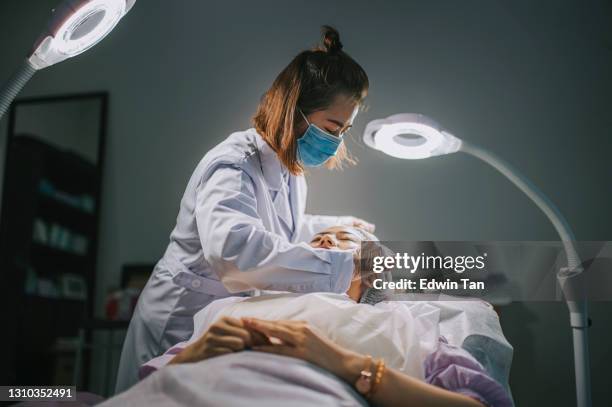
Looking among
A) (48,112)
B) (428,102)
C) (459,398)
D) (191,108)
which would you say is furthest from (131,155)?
(459,398)

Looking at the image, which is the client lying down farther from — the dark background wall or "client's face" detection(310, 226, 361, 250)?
the dark background wall

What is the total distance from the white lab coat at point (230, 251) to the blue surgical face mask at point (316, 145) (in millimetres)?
87

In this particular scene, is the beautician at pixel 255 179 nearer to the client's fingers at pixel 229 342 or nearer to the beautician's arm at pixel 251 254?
the beautician's arm at pixel 251 254

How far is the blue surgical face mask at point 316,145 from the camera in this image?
5.70ft

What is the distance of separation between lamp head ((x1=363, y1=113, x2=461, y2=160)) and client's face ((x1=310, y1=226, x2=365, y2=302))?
32cm

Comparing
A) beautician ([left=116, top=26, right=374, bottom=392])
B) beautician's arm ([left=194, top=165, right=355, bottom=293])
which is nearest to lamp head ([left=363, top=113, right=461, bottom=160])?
beautician ([left=116, top=26, right=374, bottom=392])

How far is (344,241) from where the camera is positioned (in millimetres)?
1775

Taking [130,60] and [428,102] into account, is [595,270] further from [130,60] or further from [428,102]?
[130,60]

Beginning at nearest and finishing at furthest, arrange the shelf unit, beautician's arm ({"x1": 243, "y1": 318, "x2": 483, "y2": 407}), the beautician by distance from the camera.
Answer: beautician's arm ({"x1": 243, "y1": 318, "x2": 483, "y2": 407}) → the beautician → the shelf unit

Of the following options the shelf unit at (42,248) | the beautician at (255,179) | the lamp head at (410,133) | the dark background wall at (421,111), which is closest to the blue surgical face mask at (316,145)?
the beautician at (255,179)

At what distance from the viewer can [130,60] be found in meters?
2.79

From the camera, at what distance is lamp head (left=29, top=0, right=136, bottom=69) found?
4.77ft

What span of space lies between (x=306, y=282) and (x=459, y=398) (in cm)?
50

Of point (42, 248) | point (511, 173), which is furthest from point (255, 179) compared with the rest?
point (42, 248)
